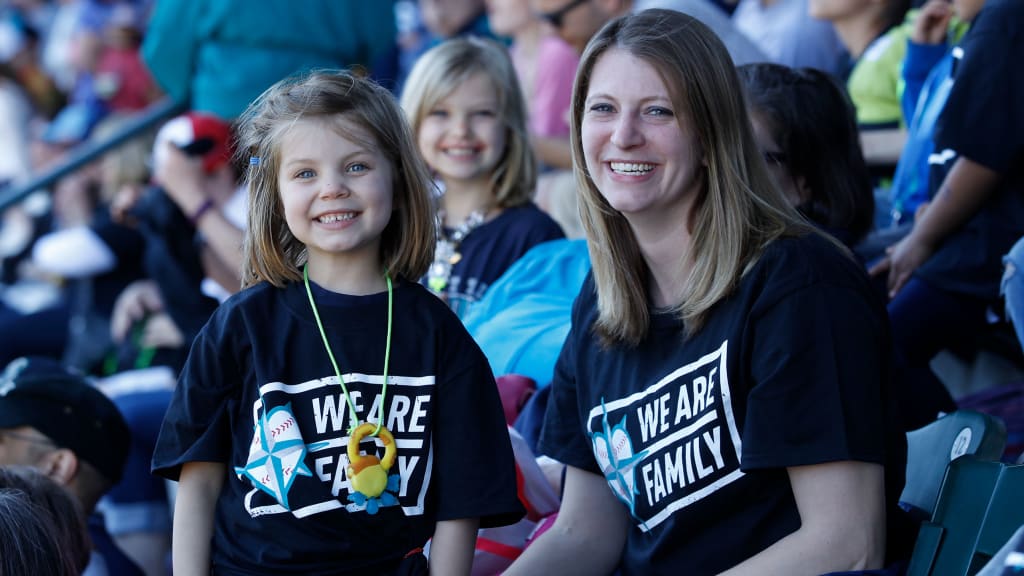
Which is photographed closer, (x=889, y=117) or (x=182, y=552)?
(x=182, y=552)

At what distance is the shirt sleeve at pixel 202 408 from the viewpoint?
2.22 m

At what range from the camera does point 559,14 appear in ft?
15.7

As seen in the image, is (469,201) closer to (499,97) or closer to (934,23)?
(499,97)

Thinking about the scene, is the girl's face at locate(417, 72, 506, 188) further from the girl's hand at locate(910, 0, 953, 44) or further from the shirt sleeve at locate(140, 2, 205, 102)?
the shirt sleeve at locate(140, 2, 205, 102)

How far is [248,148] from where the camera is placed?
239 cm

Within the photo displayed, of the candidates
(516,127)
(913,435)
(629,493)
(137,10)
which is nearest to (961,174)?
(913,435)

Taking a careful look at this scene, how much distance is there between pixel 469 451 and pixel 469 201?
157 cm

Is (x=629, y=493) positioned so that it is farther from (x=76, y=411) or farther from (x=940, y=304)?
(x=76, y=411)

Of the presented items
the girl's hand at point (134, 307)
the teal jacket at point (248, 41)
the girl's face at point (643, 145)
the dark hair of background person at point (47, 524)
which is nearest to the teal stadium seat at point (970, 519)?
the girl's face at point (643, 145)

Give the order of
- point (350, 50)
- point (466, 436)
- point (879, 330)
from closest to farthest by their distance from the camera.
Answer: point (879, 330) < point (466, 436) < point (350, 50)

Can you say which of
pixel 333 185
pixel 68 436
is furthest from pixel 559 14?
pixel 333 185

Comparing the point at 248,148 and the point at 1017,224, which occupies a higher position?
the point at 248,148

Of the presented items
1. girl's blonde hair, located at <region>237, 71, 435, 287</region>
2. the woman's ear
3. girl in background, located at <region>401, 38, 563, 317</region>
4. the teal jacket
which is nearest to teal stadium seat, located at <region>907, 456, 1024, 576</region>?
girl's blonde hair, located at <region>237, 71, 435, 287</region>

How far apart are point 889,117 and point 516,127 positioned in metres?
1.41
